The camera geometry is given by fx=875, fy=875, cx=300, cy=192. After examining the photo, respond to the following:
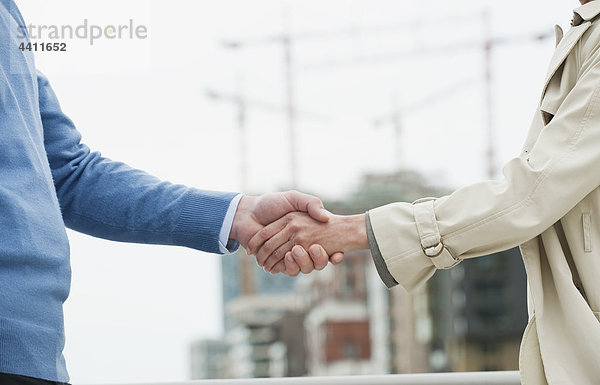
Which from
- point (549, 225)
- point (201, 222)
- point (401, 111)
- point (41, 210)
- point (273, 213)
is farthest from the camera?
point (401, 111)

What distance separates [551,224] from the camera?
142cm

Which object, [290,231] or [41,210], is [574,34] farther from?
[41,210]

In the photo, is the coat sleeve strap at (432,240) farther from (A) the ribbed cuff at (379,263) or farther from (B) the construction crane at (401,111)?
(B) the construction crane at (401,111)

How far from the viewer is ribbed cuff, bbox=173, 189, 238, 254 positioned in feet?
5.38

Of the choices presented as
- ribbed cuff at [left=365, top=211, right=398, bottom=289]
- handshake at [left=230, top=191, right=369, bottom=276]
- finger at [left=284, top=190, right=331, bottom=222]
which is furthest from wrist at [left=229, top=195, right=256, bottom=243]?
ribbed cuff at [left=365, top=211, right=398, bottom=289]

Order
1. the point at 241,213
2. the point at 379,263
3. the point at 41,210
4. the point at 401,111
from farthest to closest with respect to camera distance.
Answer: the point at 401,111, the point at 241,213, the point at 379,263, the point at 41,210

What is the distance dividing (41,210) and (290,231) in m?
0.75

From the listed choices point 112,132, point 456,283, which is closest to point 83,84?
point 112,132

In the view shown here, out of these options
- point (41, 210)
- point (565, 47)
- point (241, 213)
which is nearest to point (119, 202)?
point (241, 213)

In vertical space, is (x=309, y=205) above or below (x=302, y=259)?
above

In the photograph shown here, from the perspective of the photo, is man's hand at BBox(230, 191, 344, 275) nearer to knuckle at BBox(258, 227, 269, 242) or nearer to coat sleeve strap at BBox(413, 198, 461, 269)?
knuckle at BBox(258, 227, 269, 242)

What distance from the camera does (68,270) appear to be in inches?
49.9

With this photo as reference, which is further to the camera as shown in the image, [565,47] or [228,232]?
A: [228,232]

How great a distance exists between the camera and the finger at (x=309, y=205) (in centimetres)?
185
